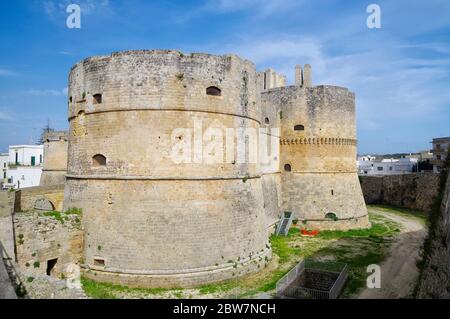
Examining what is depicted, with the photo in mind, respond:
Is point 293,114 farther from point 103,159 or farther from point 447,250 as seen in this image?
point 447,250

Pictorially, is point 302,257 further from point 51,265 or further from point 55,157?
point 55,157

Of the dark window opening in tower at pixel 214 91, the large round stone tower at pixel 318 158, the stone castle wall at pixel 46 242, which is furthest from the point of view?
the large round stone tower at pixel 318 158

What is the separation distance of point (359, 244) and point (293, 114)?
31.6 feet

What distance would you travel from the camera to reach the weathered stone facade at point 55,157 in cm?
2803

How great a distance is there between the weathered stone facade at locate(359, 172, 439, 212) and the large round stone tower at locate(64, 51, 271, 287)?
75.7 feet

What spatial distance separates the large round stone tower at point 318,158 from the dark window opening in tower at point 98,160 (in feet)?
40.9

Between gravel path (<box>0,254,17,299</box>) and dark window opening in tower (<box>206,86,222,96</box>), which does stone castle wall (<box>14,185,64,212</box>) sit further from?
dark window opening in tower (<box>206,86,222,96</box>)

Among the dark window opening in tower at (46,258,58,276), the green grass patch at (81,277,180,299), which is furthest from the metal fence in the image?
the dark window opening in tower at (46,258,58,276)

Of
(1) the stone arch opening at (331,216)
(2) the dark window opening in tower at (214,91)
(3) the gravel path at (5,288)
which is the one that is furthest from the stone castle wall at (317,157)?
(3) the gravel path at (5,288)

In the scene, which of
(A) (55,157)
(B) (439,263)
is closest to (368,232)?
(B) (439,263)

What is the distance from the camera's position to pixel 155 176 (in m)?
13.5

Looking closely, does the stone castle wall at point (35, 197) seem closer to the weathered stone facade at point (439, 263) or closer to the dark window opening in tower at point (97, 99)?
the dark window opening in tower at point (97, 99)

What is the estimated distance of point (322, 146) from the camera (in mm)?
24062
